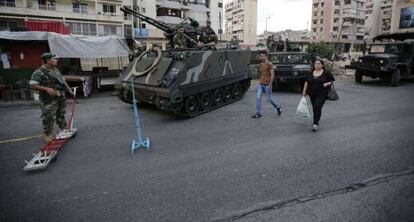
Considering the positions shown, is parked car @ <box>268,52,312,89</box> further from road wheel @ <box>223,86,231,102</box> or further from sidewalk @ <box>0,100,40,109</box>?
sidewalk @ <box>0,100,40,109</box>

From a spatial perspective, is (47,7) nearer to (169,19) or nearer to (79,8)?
(79,8)

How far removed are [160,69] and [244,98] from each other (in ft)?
14.1

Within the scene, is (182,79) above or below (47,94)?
above

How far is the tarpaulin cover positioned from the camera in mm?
12156

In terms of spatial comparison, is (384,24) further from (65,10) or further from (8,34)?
(8,34)

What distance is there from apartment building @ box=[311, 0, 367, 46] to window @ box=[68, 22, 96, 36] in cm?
5102

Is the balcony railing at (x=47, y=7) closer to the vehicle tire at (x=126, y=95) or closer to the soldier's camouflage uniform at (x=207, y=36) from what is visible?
the soldier's camouflage uniform at (x=207, y=36)

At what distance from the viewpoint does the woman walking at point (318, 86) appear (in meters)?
6.39

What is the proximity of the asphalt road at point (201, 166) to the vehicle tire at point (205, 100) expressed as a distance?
1.95ft

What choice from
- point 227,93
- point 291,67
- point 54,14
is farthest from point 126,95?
point 54,14

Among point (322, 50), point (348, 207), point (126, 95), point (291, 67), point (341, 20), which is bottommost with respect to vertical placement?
point (348, 207)

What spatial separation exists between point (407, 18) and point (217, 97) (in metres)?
41.3

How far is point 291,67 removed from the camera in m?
12.4

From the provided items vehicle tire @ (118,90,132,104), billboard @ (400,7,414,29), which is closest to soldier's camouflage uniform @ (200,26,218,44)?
vehicle tire @ (118,90,132,104)
